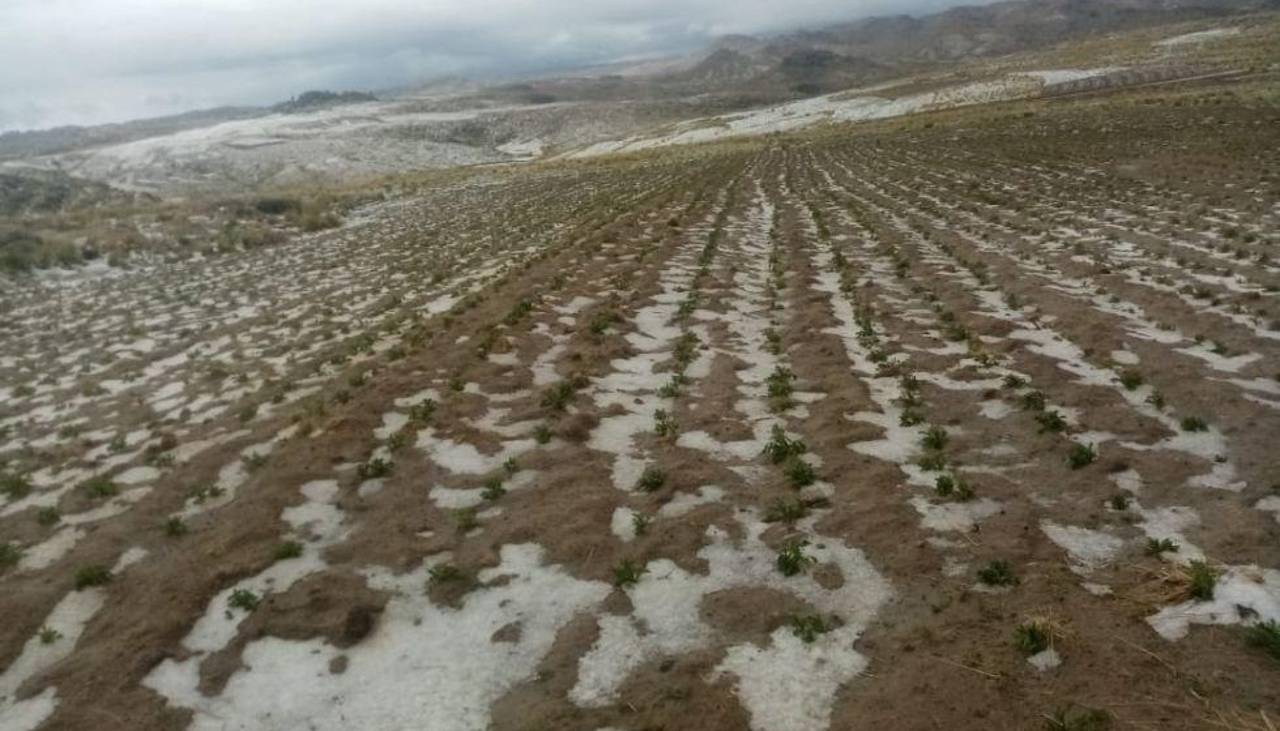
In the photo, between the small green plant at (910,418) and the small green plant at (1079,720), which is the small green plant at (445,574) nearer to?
the small green plant at (1079,720)

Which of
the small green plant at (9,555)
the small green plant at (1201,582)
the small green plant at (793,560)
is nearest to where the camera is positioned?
the small green plant at (1201,582)

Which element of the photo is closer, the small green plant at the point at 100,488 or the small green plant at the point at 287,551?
the small green plant at the point at 287,551

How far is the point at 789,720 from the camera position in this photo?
726cm

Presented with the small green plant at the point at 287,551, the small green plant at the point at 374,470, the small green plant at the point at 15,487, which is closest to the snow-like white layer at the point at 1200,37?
the small green plant at the point at 374,470

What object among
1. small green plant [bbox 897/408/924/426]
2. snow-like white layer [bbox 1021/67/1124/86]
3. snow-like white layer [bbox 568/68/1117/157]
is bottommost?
small green plant [bbox 897/408/924/426]

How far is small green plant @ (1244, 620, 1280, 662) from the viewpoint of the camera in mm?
7145

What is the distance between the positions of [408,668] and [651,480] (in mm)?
4357

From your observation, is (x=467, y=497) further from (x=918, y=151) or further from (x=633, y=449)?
(x=918, y=151)

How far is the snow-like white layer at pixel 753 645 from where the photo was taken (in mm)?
7547

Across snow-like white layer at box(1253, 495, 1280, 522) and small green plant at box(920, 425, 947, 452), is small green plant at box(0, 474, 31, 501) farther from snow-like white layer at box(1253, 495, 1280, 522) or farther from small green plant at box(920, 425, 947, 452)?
snow-like white layer at box(1253, 495, 1280, 522)

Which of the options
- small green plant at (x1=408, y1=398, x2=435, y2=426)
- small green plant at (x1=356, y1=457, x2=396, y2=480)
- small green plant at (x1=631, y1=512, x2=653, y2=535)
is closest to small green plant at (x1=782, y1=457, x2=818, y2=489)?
small green plant at (x1=631, y1=512, x2=653, y2=535)

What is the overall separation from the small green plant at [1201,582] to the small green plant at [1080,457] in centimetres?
283

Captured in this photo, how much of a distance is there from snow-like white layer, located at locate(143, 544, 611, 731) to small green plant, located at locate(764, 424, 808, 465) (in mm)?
3743

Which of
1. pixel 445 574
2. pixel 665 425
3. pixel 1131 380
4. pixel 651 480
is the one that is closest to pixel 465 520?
pixel 445 574
